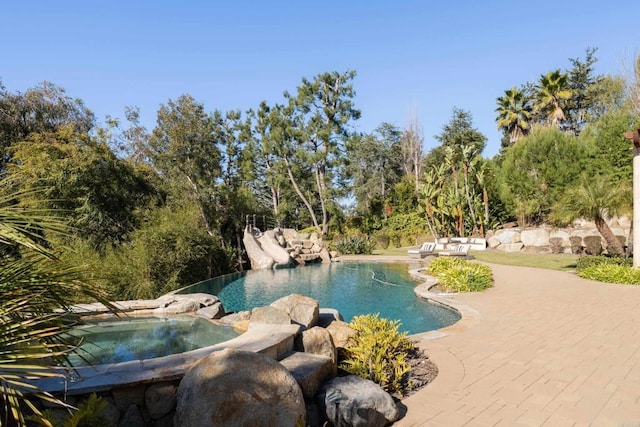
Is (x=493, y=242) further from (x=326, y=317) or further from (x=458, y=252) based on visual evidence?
(x=326, y=317)

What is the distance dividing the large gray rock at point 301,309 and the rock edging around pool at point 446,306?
1691 millimetres

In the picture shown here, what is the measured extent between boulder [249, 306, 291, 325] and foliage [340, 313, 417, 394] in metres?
0.88

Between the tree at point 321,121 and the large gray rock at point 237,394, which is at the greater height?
the tree at point 321,121

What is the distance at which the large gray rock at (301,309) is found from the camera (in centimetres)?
540

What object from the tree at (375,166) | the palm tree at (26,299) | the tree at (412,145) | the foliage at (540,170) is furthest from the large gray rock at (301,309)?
the tree at (412,145)

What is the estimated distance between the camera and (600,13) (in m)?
12.2

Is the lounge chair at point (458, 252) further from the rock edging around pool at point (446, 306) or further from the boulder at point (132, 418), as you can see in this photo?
the boulder at point (132, 418)

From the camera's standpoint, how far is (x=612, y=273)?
32.9 ft

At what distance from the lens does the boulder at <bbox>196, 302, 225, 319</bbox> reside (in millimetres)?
7423

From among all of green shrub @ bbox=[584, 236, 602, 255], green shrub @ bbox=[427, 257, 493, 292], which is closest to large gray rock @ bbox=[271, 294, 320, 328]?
green shrub @ bbox=[427, 257, 493, 292]

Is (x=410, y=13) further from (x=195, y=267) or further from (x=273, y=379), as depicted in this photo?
(x=273, y=379)

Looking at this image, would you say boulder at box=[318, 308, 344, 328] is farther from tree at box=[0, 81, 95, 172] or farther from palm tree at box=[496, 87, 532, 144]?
palm tree at box=[496, 87, 532, 144]

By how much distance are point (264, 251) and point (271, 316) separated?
1351 centimetres

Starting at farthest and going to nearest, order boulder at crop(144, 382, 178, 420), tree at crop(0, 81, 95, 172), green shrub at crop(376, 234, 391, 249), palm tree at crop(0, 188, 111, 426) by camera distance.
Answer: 1. green shrub at crop(376, 234, 391, 249)
2. tree at crop(0, 81, 95, 172)
3. boulder at crop(144, 382, 178, 420)
4. palm tree at crop(0, 188, 111, 426)
